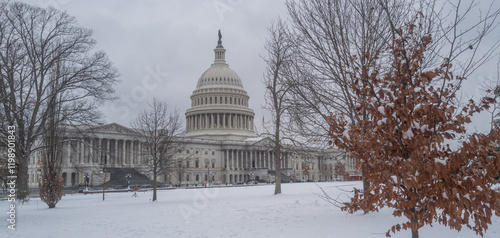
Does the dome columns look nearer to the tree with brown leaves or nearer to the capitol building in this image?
the capitol building

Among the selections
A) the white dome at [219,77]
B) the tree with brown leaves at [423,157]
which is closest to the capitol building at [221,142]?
the white dome at [219,77]

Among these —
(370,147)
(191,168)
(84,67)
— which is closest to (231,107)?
(191,168)

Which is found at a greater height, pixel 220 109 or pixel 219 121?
pixel 220 109

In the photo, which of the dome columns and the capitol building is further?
the dome columns

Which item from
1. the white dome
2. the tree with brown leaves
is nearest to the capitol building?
the white dome

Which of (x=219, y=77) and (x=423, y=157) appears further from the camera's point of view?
(x=219, y=77)

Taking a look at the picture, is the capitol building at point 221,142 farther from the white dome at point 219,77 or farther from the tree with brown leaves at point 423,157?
the tree with brown leaves at point 423,157

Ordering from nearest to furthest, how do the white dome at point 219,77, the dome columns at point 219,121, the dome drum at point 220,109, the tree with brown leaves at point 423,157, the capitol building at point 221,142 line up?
the tree with brown leaves at point 423,157, the capitol building at point 221,142, the dome drum at point 220,109, the dome columns at point 219,121, the white dome at point 219,77

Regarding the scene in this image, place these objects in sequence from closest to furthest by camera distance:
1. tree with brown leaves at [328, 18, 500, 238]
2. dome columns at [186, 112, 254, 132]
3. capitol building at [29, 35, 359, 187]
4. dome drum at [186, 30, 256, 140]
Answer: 1. tree with brown leaves at [328, 18, 500, 238]
2. capitol building at [29, 35, 359, 187]
3. dome drum at [186, 30, 256, 140]
4. dome columns at [186, 112, 254, 132]

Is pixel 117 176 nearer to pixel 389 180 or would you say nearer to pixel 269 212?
pixel 269 212

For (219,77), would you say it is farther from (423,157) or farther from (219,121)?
(423,157)

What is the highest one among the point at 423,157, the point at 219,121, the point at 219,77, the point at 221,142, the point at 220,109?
the point at 219,77

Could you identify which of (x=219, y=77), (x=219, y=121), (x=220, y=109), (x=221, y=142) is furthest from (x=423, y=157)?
(x=219, y=77)

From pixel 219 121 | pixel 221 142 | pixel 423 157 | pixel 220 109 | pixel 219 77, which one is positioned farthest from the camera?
pixel 219 77
